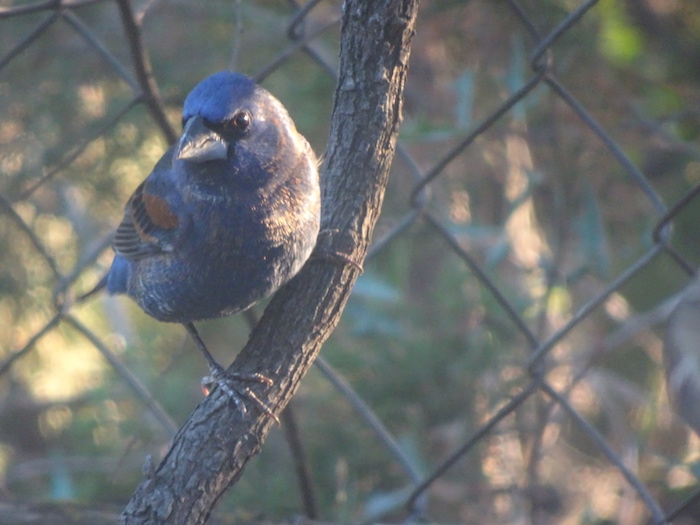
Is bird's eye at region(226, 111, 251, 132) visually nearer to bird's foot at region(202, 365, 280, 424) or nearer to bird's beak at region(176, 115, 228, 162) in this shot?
bird's beak at region(176, 115, 228, 162)

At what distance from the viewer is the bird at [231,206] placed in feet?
5.36

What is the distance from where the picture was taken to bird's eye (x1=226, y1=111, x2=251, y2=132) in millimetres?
1665

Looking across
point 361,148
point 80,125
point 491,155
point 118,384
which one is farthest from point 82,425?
point 361,148

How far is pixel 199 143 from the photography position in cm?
160

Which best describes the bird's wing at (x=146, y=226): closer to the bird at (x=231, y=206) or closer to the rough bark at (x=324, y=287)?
the bird at (x=231, y=206)

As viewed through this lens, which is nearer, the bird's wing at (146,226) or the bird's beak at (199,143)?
the bird's beak at (199,143)

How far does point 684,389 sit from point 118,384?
2580 mm

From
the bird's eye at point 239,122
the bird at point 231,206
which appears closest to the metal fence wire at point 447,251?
the bird at point 231,206

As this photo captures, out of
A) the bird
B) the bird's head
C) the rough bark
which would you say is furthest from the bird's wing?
the rough bark

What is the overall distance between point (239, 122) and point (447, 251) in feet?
5.94

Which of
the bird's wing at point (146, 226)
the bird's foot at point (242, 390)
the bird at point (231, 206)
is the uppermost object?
the bird's wing at point (146, 226)

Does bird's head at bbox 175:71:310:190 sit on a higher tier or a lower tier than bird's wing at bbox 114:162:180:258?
lower

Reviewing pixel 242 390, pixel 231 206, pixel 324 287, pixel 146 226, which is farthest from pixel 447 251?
pixel 242 390

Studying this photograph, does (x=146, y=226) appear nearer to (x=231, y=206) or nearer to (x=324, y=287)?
(x=231, y=206)
